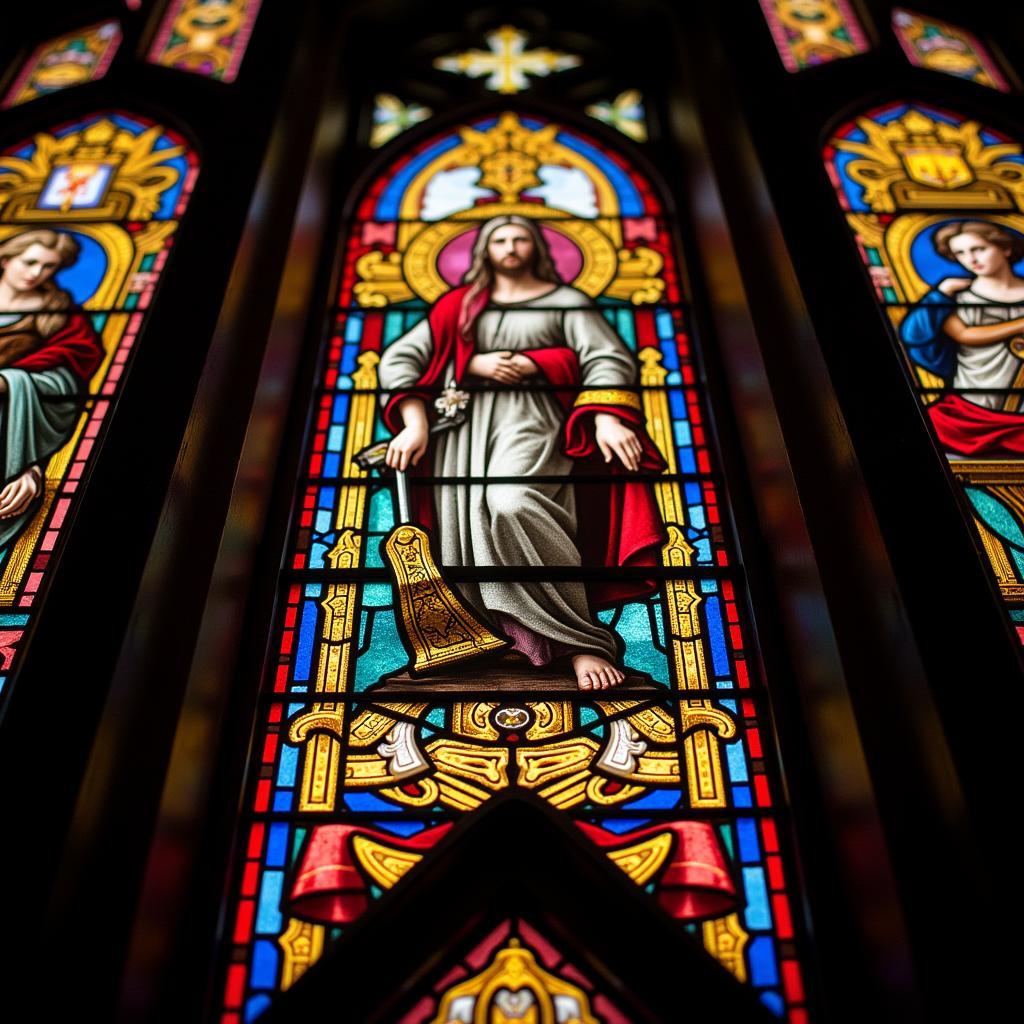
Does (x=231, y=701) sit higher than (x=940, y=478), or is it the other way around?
(x=940, y=478)

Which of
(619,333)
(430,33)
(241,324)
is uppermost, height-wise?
(430,33)

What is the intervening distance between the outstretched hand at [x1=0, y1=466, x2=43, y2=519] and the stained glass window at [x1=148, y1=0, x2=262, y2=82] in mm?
2466

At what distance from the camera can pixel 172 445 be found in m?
3.74

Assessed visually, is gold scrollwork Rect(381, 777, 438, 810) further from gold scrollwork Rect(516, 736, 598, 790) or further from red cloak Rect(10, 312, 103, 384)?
red cloak Rect(10, 312, 103, 384)

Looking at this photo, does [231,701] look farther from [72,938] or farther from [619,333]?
[619,333]

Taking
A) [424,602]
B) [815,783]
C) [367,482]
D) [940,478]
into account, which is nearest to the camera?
[815,783]

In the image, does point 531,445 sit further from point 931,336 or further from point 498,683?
point 931,336

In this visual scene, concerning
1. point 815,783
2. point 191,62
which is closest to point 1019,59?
point 191,62

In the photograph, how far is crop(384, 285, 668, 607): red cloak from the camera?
4.05m

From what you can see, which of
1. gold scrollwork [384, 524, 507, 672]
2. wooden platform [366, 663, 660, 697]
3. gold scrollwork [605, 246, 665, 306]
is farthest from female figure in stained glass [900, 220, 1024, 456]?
gold scrollwork [384, 524, 507, 672]

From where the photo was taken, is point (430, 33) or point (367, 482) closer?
point (367, 482)

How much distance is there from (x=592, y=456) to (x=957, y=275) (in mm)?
1677

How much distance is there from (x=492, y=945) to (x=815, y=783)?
3.03ft

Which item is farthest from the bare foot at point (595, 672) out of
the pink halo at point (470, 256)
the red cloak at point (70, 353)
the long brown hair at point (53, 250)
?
the long brown hair at point (53, 250)
